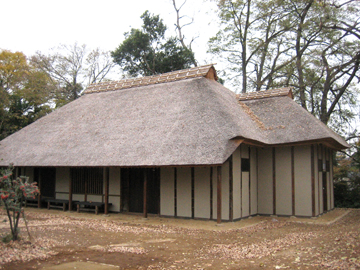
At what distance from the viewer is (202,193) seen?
1340 centimetres

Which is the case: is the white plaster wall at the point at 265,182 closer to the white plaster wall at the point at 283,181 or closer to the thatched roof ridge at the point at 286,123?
the white plaster wall at the point at 283,181

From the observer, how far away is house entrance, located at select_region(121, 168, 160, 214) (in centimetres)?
1469

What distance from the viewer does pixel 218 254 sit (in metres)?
8.20

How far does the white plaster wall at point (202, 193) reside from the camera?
13281 mm

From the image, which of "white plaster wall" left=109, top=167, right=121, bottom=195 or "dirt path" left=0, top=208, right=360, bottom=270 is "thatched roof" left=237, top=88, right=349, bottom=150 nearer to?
"dirt path" left=0, top=208, right=360, bottom=270

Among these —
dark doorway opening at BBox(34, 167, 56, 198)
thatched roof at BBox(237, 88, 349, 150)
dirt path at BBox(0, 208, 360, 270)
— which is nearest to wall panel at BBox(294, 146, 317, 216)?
thatched roof at BBox(237, 88, 349, 150)

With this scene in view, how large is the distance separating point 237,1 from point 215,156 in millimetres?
20147

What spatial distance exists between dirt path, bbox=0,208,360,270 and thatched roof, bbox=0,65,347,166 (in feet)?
7.66

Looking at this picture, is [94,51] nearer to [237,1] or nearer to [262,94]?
[237,1]

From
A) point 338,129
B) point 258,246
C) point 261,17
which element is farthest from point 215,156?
point 261,17

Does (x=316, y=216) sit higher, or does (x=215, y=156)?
(x=215, y=156)

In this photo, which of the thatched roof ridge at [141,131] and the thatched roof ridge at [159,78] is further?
the thatched roof ridge at [159,78]

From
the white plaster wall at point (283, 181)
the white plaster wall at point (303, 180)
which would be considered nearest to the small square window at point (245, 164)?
the white plaster wall at point (283, 181)

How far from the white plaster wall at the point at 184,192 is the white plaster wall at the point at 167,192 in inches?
12.6
